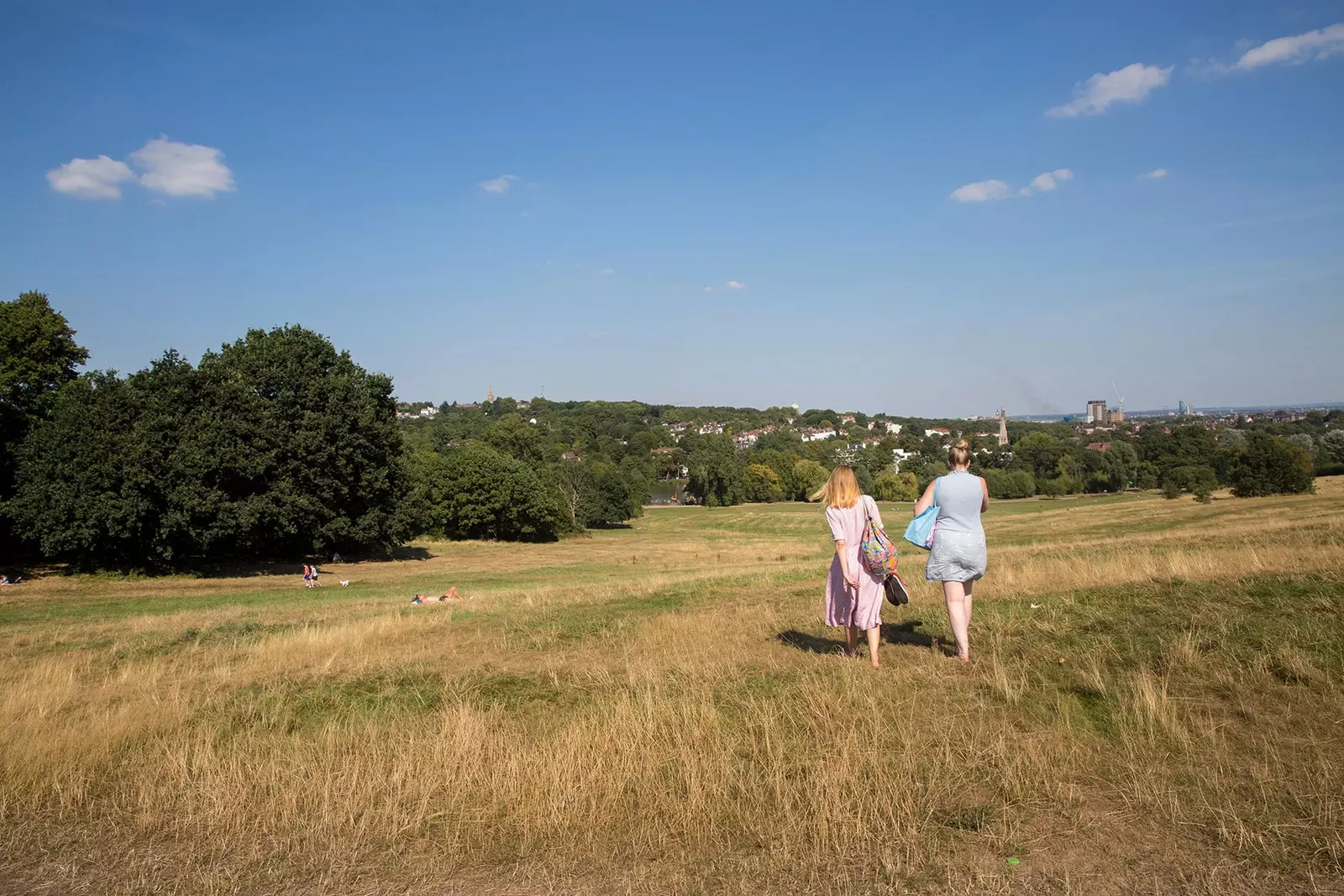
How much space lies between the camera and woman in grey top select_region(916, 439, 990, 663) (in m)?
7.96

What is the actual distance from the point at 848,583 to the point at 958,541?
120 cm

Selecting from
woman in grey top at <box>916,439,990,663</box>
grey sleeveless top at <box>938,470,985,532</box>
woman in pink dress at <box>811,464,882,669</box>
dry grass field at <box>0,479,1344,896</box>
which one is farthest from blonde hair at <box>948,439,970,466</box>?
dry grass field at <box>0,479,1344,896</box>

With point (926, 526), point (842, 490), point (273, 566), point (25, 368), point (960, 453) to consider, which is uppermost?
point (25, 368)

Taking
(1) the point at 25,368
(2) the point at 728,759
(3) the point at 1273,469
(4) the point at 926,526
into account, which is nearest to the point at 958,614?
(4) the point at 926,526

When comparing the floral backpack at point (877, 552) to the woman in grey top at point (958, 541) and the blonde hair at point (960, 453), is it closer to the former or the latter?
the woman in grey top at point (958, 541)

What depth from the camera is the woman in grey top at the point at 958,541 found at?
796cm

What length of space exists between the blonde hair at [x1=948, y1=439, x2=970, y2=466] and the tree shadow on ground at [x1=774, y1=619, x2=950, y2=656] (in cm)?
205

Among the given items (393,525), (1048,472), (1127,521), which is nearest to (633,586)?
(393,525)

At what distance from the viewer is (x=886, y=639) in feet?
31.2

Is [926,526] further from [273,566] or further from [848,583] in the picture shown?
[273,566]

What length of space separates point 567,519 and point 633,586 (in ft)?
171

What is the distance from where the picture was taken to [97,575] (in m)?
32.0

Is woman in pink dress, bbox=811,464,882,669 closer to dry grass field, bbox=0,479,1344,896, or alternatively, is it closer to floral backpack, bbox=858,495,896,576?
floral backpack, bbox=858,495,896,576

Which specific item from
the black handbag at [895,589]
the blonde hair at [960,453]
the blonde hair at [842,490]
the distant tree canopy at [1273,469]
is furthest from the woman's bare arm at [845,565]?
the distant tree canopy at [1273,469]
